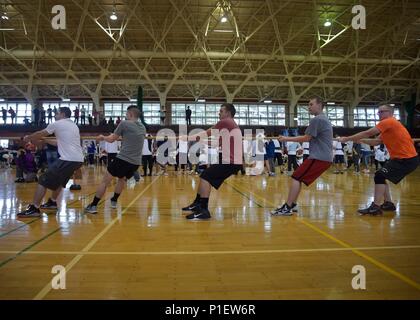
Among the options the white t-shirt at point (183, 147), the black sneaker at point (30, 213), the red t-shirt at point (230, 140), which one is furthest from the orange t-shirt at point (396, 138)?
the white t-shirt at point (183, 147)

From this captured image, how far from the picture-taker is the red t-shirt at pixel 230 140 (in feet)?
19.7

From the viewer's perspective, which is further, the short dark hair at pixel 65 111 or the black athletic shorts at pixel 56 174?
the short dark hair at pixel 65 111

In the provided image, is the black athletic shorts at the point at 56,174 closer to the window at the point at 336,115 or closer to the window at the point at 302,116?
the window at the point at 302,116

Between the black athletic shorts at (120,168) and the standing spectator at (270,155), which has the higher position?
the standing spectator at (270,155)

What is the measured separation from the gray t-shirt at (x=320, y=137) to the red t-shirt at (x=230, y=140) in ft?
4.12

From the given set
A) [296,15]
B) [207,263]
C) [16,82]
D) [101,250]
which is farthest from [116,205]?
[16,82]

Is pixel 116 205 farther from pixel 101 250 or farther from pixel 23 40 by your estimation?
pixel 23 40

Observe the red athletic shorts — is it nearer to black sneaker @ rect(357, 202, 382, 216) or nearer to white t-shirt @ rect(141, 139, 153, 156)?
black sneaker @ rect(357, 202, 382, 216)

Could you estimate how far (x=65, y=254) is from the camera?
3.87 meters

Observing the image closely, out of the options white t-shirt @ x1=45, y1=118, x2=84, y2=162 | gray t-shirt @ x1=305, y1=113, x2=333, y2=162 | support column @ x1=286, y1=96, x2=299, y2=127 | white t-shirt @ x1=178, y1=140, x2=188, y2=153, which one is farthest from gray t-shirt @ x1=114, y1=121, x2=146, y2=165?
support column @ x1=286, y1=96, x2=299, y2=127

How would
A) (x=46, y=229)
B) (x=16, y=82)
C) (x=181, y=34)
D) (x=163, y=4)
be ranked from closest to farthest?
(x=46, y=229)
(x=163, y=4)
(x=181, y=34)
(x=16, y=82)

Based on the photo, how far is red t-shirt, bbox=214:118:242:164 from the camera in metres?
6.00

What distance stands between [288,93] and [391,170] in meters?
39.0

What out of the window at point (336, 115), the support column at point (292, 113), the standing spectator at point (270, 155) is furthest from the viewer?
the window at point (336, 115)
